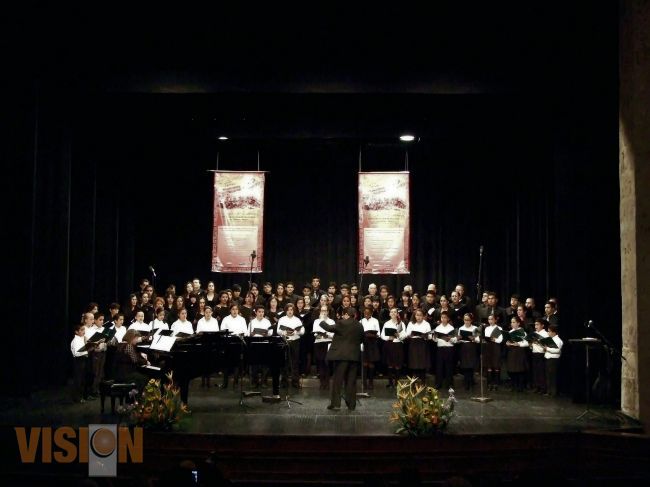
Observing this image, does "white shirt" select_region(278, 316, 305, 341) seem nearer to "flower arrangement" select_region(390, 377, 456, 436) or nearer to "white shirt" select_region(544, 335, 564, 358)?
"white shirt" select_region(544, 335, 564, 358)

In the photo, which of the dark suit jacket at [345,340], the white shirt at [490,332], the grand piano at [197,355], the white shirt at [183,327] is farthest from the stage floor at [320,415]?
the white shirt at [183,327]

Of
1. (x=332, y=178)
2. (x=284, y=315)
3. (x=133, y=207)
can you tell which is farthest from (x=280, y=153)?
(x=284, y=315)

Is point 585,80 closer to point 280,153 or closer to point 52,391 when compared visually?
point 280,153

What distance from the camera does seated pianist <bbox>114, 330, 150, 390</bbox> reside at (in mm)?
11617

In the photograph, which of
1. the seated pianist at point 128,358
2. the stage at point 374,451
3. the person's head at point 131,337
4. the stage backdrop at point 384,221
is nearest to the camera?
the stage at point 374,451

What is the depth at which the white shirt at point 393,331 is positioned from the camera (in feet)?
44.1

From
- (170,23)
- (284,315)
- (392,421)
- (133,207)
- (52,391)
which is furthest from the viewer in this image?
(133,207)

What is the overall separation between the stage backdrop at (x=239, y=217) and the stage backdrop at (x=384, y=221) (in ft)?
7.18

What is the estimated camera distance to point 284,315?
14578 millimetres

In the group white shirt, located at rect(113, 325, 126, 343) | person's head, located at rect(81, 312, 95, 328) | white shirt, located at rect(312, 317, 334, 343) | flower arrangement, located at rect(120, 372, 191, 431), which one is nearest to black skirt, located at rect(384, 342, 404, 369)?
white shirt, located at rect(312, 317, 334, 343)

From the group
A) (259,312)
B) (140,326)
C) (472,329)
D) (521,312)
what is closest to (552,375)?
(521,312)

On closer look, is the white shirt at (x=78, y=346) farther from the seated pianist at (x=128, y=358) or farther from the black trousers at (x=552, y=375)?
the black trousers at (x=552, y=375)

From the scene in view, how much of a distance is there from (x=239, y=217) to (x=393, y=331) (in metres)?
4.11

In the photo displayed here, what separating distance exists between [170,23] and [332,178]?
8011mm
